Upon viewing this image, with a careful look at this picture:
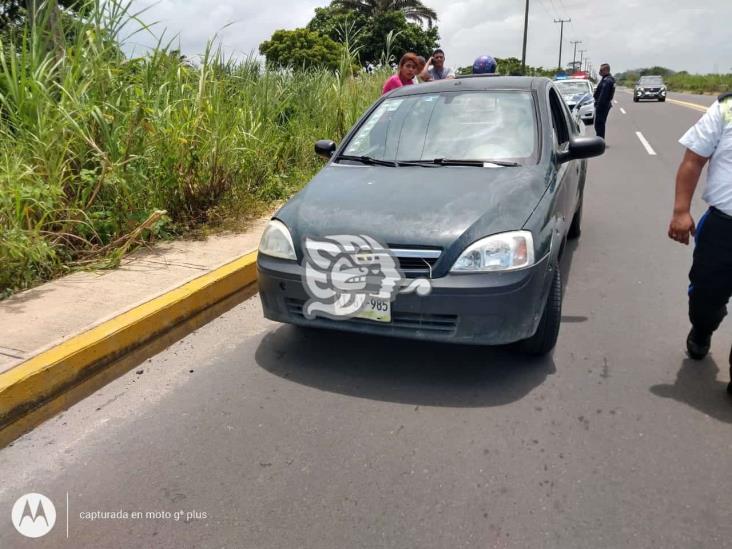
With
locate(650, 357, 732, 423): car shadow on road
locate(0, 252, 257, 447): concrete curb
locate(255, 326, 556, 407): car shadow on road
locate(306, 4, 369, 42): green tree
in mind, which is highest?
locate(306, 4, 369, 42): green tree

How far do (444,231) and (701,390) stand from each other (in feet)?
5.25

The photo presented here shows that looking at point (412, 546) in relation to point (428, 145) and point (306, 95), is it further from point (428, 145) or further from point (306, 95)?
point (306, 95)

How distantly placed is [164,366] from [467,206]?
1995 millimetres

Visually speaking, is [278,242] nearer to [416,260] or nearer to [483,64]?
[416,260]

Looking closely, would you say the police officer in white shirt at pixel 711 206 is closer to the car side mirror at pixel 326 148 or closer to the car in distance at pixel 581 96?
→ the car side mirror at pixel 326 148

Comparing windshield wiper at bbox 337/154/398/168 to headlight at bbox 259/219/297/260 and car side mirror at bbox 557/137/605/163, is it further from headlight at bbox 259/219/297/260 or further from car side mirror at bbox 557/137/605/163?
car side mirror at bbox 557/137/605/163

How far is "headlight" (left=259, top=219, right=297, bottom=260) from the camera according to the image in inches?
129

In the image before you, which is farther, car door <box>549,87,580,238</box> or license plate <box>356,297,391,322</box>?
car door <box>549,87,580,238</box>

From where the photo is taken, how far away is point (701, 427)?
2.79 meters

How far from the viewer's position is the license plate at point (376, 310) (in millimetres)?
3018

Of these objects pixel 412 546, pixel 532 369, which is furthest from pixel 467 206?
pixel 412 546

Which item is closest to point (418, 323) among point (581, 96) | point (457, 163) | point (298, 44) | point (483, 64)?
point (457, 163)
